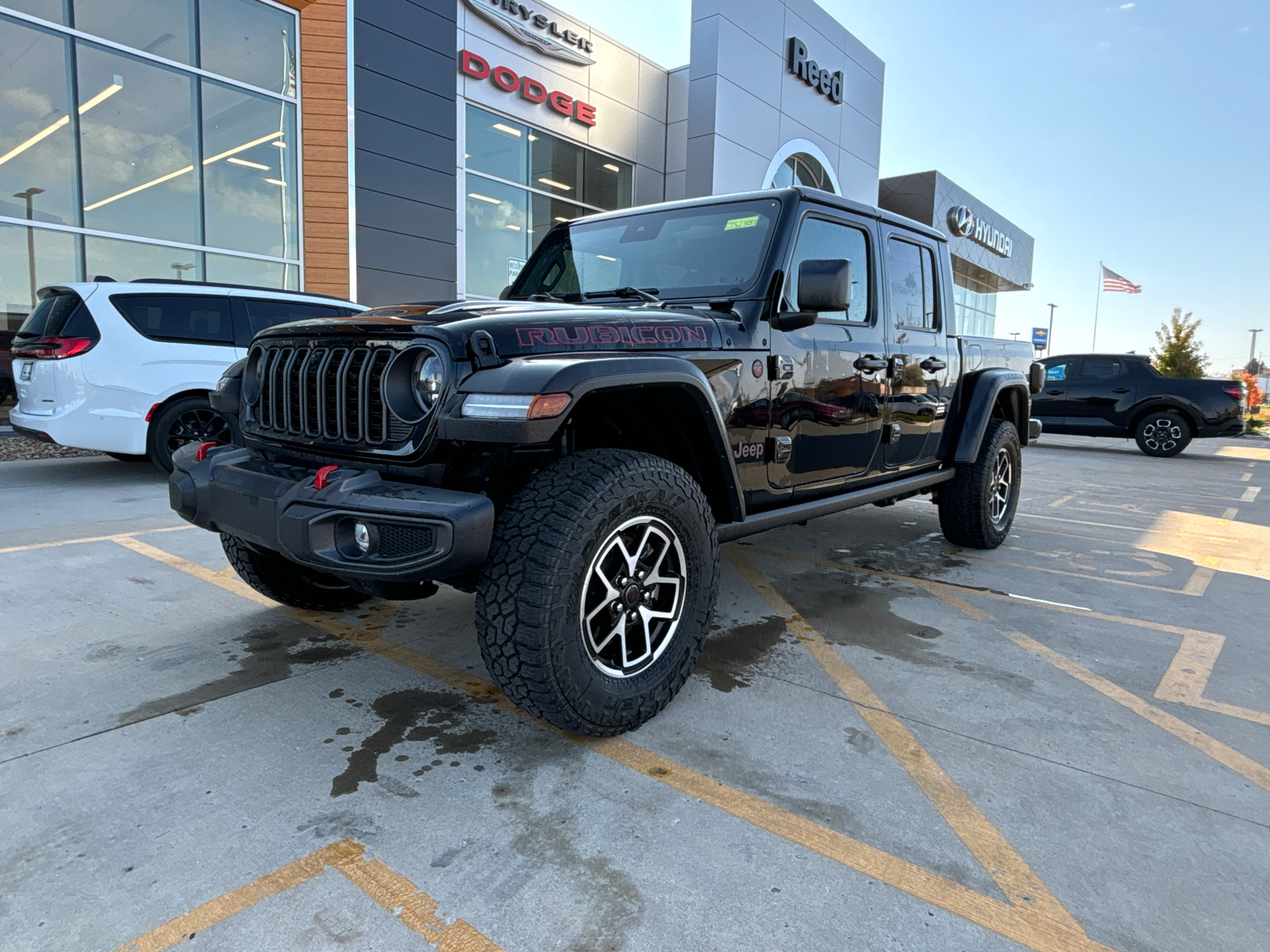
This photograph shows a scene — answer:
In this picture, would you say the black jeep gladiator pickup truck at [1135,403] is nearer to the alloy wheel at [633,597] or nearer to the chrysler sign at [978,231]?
the alloy wheel at [633,597]

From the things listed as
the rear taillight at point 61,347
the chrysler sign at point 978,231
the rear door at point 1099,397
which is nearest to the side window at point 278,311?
the rear taillight at point 61,347

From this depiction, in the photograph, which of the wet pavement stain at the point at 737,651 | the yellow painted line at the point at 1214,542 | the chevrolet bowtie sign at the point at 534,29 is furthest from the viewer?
the chevrolet bowtie sign at the point at 534,29

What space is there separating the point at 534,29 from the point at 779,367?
13.2 meters

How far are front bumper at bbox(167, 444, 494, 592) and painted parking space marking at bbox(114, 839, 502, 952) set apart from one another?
70cm

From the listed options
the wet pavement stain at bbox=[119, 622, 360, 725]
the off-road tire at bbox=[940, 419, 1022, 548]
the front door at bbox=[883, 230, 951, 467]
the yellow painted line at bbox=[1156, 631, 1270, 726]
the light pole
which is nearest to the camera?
the wet pavement stain at bbox=[119, 622, 360, 725]

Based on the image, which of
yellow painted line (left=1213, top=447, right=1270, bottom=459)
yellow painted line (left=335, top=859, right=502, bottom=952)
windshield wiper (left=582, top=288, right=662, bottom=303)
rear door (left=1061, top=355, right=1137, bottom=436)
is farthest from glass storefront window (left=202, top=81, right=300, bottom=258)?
yellow painted line (left=1213, top=447, right=1270, bottom=459)

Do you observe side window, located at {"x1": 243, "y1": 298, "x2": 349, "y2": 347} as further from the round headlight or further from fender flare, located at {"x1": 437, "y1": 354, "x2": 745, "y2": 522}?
fender flare, located at {"x1": 437, "y1": 354, "x2": 745, "y2": 522}

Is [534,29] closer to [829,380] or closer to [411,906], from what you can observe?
[829,380]

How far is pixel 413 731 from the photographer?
2.53 meters

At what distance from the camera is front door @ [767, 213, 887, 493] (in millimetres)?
3346

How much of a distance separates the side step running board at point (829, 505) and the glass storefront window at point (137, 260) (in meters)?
9.29

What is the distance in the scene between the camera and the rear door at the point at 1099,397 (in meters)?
13.4

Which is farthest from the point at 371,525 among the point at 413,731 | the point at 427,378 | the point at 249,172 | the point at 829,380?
the point at 249,172

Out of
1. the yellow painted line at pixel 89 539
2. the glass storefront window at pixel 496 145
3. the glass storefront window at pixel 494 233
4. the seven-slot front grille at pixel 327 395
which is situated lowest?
the yellow painted line at pixel 89 539
